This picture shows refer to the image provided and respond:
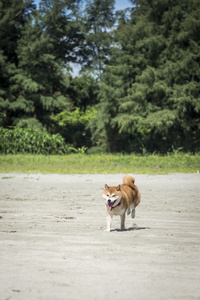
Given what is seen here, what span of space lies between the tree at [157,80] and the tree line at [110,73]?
6 cm

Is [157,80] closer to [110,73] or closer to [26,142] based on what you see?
[110,73]

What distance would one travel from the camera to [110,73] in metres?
29.1

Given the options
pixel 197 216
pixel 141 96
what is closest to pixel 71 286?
pixel 197 216

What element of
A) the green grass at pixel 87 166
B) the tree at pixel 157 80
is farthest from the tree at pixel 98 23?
the green grass at pixel 87 166

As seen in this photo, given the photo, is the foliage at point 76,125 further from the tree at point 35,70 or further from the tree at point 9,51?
the tree at point 9,51

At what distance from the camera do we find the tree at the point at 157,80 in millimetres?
25781

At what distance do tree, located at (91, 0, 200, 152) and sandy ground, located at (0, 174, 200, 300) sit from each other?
17146 mm

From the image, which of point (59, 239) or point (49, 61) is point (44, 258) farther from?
point (49, 61)

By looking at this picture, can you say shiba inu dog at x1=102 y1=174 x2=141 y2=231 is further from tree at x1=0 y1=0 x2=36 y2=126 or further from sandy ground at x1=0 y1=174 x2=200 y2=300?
tree at x1=0 y1=0 x2=36 y2=126

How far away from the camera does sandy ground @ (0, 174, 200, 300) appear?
3484mm

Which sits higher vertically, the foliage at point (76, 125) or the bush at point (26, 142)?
the foliage at point (76, 125)

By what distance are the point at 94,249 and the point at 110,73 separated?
82.3ft

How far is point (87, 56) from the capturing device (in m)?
38.1

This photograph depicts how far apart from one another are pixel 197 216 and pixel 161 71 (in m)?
20.4
